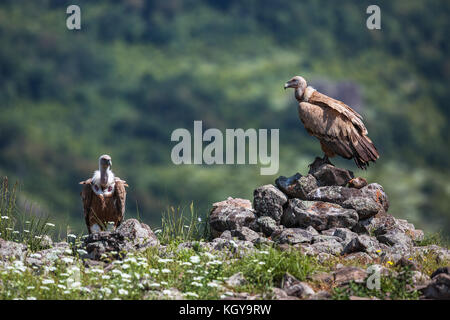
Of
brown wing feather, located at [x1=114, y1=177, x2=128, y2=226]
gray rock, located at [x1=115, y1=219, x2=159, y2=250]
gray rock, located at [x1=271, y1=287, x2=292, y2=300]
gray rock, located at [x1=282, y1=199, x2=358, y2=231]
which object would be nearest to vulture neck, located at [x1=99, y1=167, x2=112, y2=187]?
brown wing feather, located at [x1=114, y1=177, x2=128, y2=226]

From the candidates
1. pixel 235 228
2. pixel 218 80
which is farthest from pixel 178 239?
pixel 218 80

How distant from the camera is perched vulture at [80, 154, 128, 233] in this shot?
12.5 metres

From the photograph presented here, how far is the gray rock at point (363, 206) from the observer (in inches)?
479

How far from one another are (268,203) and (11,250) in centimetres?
366

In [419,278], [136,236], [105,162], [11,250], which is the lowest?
[419,278]

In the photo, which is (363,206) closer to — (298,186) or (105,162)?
(298,186)

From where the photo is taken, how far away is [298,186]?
A: 12352mm

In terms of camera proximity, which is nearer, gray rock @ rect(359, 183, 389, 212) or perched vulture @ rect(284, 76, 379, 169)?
gray rock @ rect(359, 183, 389, 212)

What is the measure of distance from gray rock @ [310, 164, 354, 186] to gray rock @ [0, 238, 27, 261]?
4457 millimetres

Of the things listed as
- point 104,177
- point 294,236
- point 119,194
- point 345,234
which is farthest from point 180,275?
point 104,177

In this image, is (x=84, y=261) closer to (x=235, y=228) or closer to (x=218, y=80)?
(x=235, y=228)

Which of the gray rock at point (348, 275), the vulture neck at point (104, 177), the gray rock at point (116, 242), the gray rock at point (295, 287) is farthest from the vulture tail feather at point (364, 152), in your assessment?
the gray rock at point (295, 287)

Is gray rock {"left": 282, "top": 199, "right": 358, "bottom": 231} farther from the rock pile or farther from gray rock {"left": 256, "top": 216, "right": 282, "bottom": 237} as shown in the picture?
gray rock {"left": 256, "top": 216, "right": 282, "bottom": 237}
